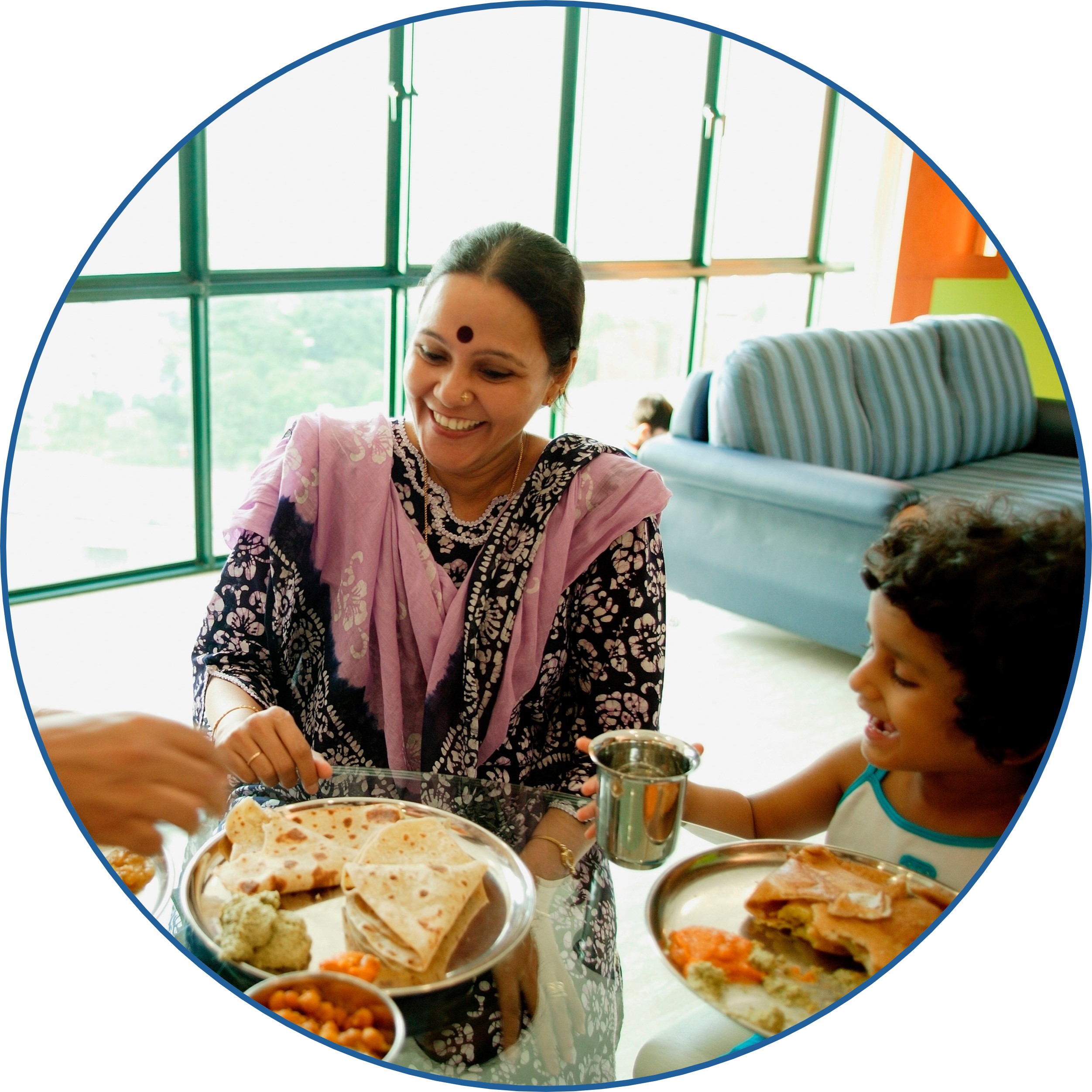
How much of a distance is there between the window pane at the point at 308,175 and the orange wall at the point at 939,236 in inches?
60.3

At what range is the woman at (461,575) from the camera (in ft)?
3.06

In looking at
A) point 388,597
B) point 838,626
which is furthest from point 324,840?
point 838,626

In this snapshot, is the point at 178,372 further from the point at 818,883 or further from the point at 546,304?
the point at 818,883

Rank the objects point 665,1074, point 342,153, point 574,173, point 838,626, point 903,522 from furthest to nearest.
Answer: point 342,153, point 574,173, point 838,626, point 903,522, point 665,1074

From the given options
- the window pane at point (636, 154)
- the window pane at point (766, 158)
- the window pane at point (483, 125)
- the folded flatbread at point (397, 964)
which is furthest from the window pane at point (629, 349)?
the folded flatbread at point (397, 964)

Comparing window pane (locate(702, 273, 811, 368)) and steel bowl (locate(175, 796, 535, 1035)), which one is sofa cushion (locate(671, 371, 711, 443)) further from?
steel bowl (locate(175, 796, 535, 1035))

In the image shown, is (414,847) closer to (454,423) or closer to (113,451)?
(454,423)

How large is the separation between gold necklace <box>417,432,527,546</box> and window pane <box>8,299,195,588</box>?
1.10 metres

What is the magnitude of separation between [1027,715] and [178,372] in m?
2.32

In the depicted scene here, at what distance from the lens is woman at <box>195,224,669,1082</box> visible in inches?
36.7

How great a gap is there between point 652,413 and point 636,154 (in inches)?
28.5

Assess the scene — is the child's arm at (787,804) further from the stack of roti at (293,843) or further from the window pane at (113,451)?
the window pane at (113,451)

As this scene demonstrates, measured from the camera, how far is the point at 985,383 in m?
2.08

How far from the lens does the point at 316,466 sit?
0.97 metres
